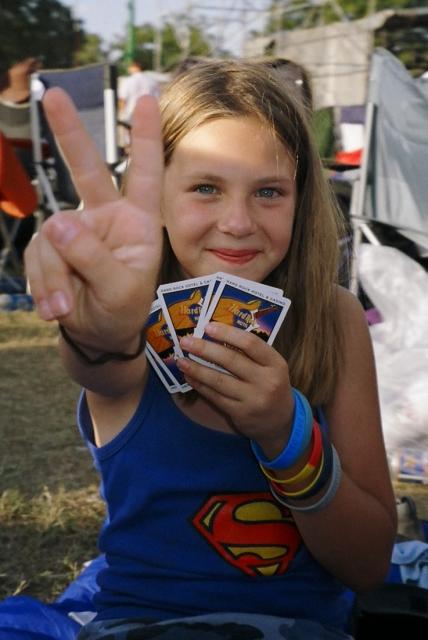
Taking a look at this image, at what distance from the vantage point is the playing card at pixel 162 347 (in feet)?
4.23

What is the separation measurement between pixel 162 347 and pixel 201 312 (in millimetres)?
84

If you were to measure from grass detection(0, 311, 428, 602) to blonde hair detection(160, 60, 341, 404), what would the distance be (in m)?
1.29

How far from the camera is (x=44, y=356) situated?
16.0 feet

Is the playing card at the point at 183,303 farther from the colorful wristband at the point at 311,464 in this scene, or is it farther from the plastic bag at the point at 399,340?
the plastic bag at the point at 399,340

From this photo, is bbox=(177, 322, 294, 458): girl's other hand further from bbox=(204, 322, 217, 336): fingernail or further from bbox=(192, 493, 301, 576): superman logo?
bbox=(192, 493, 301, 576): superman logo

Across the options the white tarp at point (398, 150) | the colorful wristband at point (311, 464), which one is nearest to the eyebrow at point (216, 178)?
the colorful wristband at point (311, 464)

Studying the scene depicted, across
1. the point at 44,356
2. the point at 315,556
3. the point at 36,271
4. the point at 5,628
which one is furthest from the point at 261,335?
the point at 44,356

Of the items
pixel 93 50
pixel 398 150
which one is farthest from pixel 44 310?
pixel 93 50

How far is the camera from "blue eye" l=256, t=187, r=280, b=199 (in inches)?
52.9

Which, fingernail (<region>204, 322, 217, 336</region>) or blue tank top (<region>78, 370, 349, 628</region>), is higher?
fingernail (<region>204, 322, 217, 336</region>)

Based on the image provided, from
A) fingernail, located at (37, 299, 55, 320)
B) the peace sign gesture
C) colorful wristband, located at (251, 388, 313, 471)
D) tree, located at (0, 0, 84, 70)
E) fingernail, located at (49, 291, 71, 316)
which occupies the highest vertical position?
the peace sign gesture

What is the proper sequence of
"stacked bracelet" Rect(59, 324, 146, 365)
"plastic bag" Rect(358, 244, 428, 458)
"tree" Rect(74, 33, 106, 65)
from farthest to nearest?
1. "tree" Rect(74, 33, 106, 65)
2. "plastic bag" Rect(358, 244, 428, 458)
3. "stacked bracelet" Rect(59, 324, 146, 365)

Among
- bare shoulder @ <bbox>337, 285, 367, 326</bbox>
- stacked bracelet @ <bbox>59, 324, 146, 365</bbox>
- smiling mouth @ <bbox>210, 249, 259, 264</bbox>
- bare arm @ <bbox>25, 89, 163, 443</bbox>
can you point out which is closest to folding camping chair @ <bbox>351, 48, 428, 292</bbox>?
bare shoulder @ <bbox>337, 285, 367, 326</bbox>

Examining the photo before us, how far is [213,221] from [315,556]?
523 millimetres
